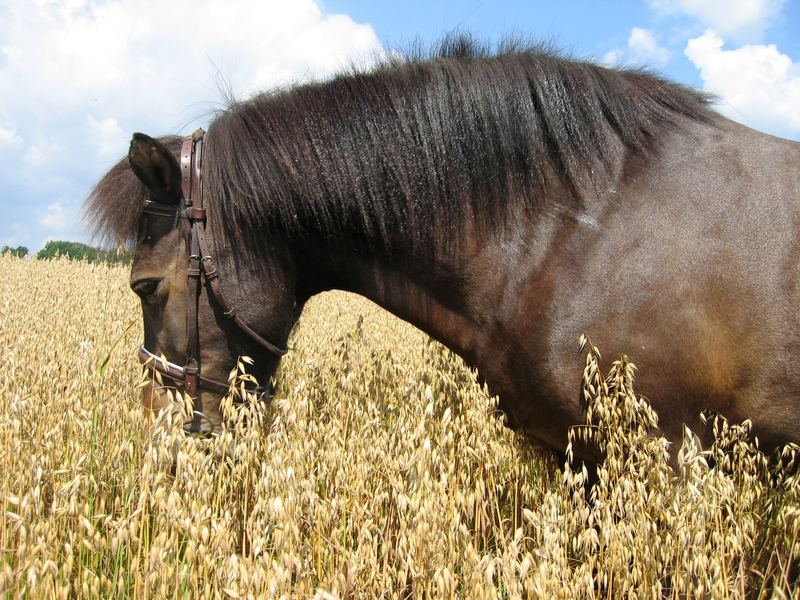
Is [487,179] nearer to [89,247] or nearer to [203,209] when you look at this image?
[203,209]

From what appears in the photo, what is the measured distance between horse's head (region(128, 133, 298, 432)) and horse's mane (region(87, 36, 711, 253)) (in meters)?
0.08

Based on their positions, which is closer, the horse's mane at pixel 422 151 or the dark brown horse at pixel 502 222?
the dark brown horse at pixel 502 222

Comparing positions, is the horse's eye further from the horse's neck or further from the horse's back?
the horse's back

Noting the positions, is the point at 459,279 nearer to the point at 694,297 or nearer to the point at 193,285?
the point at 694,297

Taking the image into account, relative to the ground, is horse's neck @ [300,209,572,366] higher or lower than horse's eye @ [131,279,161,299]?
higher

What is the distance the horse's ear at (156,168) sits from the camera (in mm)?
2311

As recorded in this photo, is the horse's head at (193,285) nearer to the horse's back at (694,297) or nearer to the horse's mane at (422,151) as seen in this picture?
the horse's mane at (422,151)

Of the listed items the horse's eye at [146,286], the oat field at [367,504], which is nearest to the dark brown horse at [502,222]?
the horse's eye at [146,286]

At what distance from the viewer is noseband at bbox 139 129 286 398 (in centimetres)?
238

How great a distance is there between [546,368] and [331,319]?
6271 millimetres

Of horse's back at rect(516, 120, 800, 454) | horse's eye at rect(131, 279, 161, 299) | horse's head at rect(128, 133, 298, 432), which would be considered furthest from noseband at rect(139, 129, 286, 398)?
horse's back at rect(516, 120, 800, 454)

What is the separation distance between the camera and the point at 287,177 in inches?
95.4

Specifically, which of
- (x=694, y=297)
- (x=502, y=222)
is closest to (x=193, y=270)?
(x=502, y=222)

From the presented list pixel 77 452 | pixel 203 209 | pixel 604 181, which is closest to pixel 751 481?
pixel 604 181
